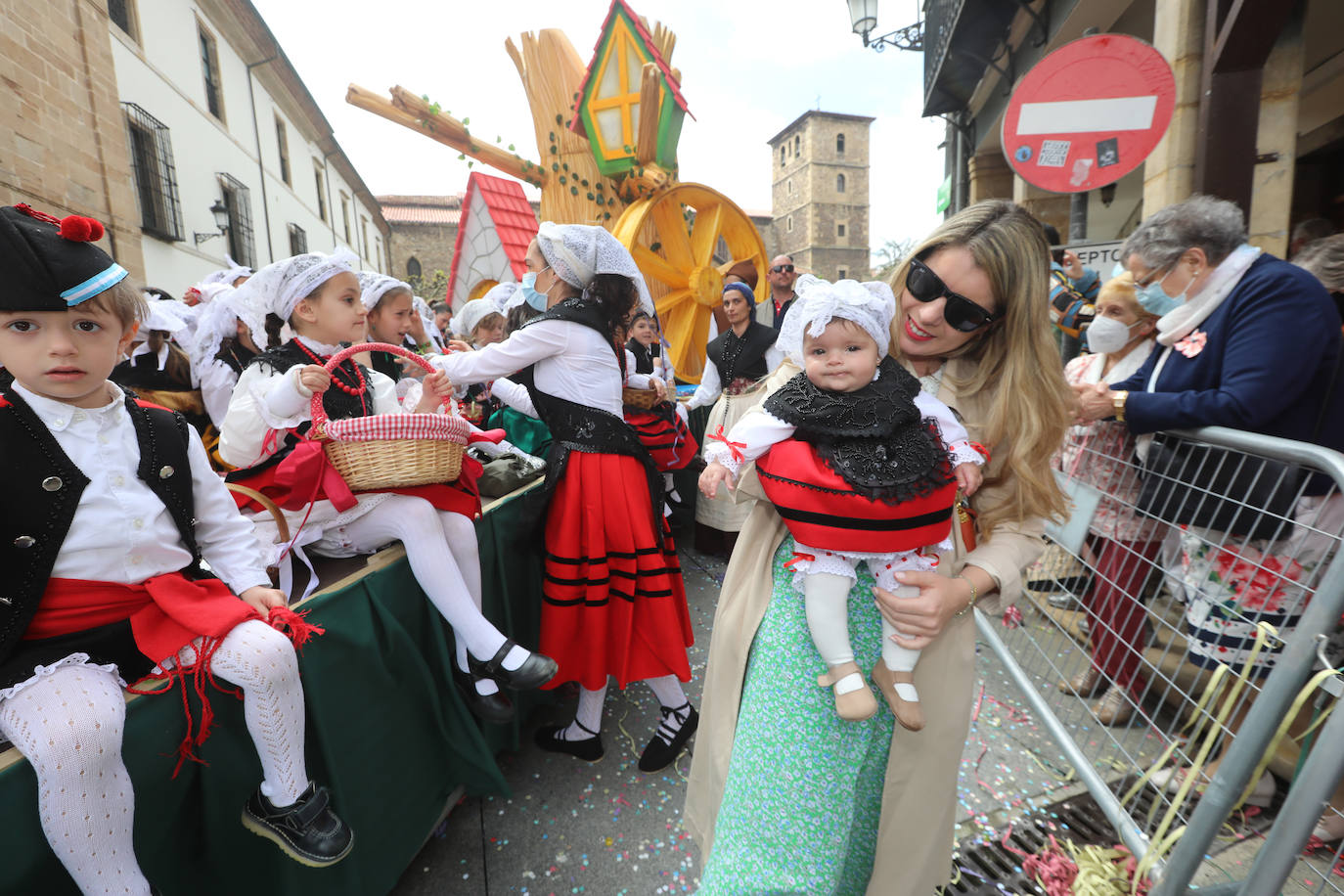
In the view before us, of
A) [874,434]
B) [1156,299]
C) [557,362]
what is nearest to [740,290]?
[557,362]

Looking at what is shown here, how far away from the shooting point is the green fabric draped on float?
1203 mm

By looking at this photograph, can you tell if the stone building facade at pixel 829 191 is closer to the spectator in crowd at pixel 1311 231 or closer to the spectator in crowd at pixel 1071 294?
the spectator in crowd at pixel 1071 294

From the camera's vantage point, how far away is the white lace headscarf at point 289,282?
207 cm

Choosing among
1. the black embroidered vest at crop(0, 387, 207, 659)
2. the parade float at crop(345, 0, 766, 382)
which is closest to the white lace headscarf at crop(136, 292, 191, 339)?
the black embroidered vest at crop(0, 387, 207, 659)

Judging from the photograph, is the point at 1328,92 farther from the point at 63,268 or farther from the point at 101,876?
the point at 101,876

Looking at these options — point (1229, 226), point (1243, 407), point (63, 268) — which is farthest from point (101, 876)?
point (1229, 226)

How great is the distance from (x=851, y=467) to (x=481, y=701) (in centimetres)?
157

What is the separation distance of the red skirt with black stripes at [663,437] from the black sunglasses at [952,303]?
2484 millimetres

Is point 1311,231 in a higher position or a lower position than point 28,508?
higher

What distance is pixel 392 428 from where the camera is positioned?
1706 mm

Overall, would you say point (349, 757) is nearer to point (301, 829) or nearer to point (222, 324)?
point (301, 829)

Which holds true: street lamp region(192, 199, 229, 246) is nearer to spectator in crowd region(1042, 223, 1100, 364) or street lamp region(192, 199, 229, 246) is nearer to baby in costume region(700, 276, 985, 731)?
spectator in crowd region(1042, 223, 1100, 364)

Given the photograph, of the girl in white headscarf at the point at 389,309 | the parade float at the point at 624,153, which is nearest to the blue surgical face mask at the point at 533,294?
the girl in white headscarf at the point at 389,309

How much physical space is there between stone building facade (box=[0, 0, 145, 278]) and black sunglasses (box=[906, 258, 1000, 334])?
777 cm
